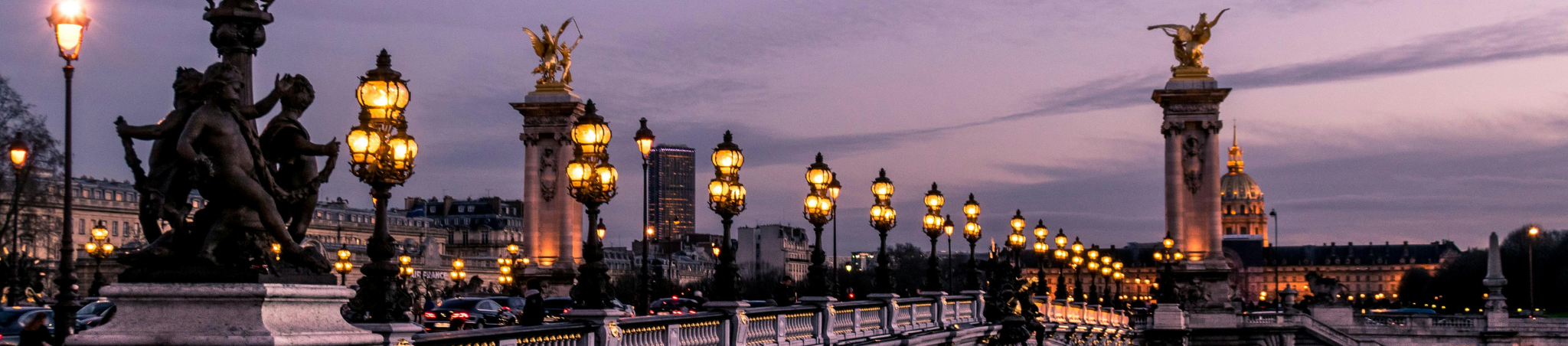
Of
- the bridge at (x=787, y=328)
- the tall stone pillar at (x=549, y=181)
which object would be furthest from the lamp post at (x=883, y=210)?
the tall stone pillar at (x=549, y=181)

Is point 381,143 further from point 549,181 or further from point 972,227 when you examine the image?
point 549,181

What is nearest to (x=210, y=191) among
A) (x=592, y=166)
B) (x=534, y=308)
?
(x=534, y=308)

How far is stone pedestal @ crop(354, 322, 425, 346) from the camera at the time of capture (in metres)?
12.1

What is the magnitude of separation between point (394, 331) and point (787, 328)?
39.3 feet

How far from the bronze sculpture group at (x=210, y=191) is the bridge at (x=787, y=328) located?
2.84 metres

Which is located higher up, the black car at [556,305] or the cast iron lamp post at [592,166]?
the cast iron lamp post at [592,166]

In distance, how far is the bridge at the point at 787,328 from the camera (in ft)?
49.2

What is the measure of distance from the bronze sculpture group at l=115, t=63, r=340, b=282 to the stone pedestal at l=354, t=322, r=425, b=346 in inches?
84.5

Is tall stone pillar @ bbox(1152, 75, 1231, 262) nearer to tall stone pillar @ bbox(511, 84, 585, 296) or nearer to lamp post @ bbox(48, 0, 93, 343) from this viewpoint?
tall stone pillar @ bbox(511, 84, 585, 296)

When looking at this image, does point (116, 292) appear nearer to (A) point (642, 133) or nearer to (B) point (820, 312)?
(B) point (820, 312)

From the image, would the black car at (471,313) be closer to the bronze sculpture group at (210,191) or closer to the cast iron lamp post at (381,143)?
the cast iron lamp post at (381,143)

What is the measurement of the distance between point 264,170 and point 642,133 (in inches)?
750

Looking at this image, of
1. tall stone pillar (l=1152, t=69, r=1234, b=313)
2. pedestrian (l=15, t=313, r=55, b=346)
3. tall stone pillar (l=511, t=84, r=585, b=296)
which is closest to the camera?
pedestrian (l=15, t=313, r=55, b=346)

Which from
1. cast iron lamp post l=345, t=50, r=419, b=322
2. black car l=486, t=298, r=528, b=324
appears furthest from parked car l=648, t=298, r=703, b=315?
cast iron lamp post l=345, t=50, r=419, b=322
